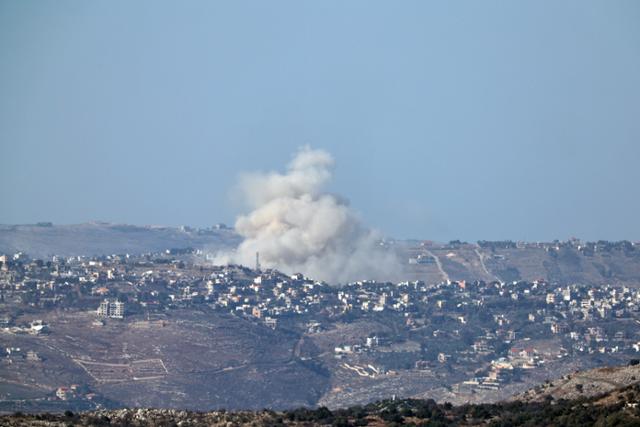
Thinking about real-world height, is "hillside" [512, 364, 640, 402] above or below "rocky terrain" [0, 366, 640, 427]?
above

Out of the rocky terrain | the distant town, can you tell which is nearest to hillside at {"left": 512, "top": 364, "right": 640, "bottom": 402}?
the rocky terrain

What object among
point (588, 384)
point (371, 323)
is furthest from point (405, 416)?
point (371, 323)

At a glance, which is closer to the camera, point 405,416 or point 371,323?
point 405,416

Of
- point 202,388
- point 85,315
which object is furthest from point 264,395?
point 85,315

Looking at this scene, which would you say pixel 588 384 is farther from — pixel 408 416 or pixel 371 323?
pixel 371 323

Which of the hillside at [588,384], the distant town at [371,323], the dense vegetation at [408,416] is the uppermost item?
the distant town at [371,323]

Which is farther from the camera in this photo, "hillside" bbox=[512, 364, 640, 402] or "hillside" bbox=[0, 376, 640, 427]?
"hillside" bbox=[512, 364, 640, 402]

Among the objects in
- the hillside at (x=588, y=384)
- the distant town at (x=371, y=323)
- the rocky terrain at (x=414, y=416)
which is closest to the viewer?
the rocky terrain at (x=414, y=416)

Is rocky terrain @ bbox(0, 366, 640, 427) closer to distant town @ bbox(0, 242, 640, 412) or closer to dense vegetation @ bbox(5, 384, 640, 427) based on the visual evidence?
dense vegetation @ bbox(5, 384, 640, 427)

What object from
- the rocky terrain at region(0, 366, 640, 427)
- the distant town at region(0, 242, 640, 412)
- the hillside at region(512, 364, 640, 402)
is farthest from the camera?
the distant town at region(0, 242, 640, 412)

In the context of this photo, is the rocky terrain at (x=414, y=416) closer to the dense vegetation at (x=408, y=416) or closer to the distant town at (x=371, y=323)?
the dense vegetation at (x=408, y=416)

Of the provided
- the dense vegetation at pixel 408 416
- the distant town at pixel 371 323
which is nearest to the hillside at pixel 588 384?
the dense vegetation at pixel 408 416

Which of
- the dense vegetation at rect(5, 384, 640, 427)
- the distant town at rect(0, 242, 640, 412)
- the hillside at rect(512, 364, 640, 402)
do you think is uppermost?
the distant town at rect(0, 242, 640, 412)

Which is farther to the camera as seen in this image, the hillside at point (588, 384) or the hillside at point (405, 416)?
the hillside at point (588, 384)
